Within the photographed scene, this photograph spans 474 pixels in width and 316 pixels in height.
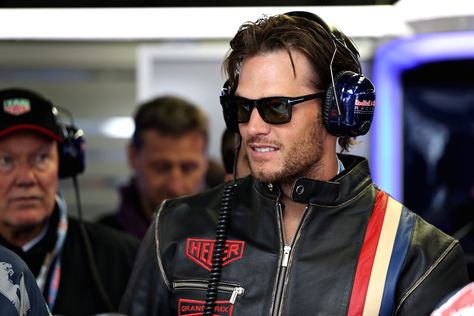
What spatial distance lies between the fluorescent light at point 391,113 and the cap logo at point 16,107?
7.65ft

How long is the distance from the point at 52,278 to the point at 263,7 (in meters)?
1.47

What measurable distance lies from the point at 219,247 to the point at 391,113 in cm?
324

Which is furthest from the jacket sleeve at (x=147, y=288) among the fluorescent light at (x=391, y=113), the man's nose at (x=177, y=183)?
the fluorescent light at (x=391, y=113)

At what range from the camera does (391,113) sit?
20.6 ft

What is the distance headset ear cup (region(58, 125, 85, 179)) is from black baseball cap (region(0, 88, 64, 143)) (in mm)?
50

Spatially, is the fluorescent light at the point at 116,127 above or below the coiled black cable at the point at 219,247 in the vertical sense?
below

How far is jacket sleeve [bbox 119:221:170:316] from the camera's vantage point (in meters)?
3.31

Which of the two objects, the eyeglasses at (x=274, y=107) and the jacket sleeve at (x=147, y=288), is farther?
the jacket sleeve at (x=147, y=288)

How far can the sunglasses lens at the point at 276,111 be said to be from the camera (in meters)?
3.16

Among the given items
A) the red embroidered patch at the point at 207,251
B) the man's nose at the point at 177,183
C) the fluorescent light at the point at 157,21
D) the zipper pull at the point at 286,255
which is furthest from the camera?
the man's nose at the point at 177,183

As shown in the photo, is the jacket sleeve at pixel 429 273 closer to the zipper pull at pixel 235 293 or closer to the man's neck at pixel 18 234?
the zipper pull at pixel 235 293

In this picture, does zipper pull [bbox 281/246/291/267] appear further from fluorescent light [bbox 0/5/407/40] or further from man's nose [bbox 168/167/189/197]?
man's nose [bbox 168/167/189/197]

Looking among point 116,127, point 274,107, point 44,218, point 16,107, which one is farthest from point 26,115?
point 116,127

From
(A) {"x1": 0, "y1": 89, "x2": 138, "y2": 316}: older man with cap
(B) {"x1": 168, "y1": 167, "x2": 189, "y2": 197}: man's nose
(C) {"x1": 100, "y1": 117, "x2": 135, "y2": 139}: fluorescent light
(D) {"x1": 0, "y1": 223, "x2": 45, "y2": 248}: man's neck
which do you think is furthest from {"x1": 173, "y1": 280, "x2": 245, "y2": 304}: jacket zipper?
(C) {"x1": 100, "y1": 117, "x2": 135, "y2": 139}: fluorescent light
